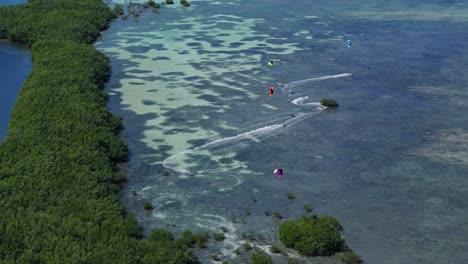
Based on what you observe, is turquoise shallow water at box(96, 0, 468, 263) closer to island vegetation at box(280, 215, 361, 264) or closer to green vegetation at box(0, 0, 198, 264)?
island vegetation at box(280, 215, 361, 264)

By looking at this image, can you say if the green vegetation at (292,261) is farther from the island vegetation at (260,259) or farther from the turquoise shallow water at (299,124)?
the turquoise shallow water at (299,124)

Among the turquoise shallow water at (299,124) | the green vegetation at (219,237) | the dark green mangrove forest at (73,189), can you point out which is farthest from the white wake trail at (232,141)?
the green vegetation at (219,237)

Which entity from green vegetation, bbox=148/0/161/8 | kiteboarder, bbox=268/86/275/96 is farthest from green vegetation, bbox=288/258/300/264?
green vegetation, bbox=148/0/161/8

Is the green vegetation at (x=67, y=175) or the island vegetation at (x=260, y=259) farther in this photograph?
the island vegetation at (x=260, y=259)

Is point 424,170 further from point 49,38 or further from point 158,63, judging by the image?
point 49,38

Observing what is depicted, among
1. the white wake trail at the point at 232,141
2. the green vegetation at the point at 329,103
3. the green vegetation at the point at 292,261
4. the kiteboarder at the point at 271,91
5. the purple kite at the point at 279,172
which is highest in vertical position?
the kiteboarder at the point at 271,91
